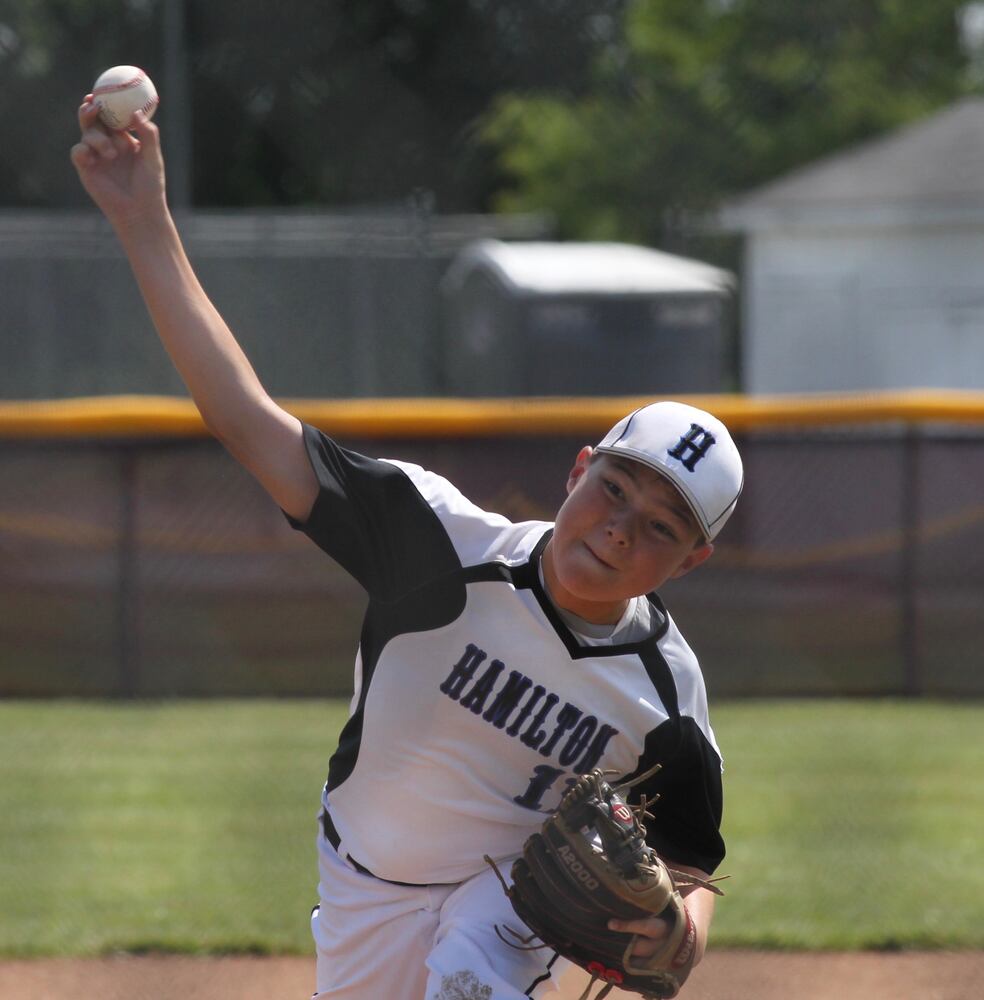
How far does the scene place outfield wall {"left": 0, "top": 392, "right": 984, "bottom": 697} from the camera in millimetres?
5461

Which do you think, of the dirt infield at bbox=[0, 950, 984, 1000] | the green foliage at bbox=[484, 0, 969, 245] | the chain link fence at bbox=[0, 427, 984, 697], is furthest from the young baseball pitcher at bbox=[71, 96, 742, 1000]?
the green foliage at bbox=[484, 0, 969, 245]

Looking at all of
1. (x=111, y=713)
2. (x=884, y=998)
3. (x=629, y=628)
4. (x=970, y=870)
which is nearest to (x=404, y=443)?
(x=111, y=713)

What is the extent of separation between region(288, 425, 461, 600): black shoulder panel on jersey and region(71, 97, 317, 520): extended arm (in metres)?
0.08

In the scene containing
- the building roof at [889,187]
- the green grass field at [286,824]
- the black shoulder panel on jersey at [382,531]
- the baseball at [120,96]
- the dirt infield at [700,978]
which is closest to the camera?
the baseball at [120,96]

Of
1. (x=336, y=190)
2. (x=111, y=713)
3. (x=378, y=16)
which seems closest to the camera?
(x=111, y=713)

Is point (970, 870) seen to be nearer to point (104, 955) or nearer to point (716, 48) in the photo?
point (104, 955)

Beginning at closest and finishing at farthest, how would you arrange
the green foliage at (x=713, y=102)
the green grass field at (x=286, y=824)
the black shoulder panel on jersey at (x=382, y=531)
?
the black shoulder panel on jersey at (x=382, y=531) → the green grass field at (x=286, y=824) → the green foliage at (x=713, y=102)

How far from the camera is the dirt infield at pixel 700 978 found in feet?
10.1

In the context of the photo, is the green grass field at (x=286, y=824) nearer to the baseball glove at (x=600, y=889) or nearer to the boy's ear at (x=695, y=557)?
the baseball glove at (x=600, y=889)

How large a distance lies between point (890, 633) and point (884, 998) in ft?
9.07

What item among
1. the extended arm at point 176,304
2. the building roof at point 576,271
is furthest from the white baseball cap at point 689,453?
the building roof at point 576,271

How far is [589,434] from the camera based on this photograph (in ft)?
18.5

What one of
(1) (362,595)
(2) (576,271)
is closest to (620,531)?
(1) (362,595)

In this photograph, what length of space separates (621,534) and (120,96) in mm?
764
